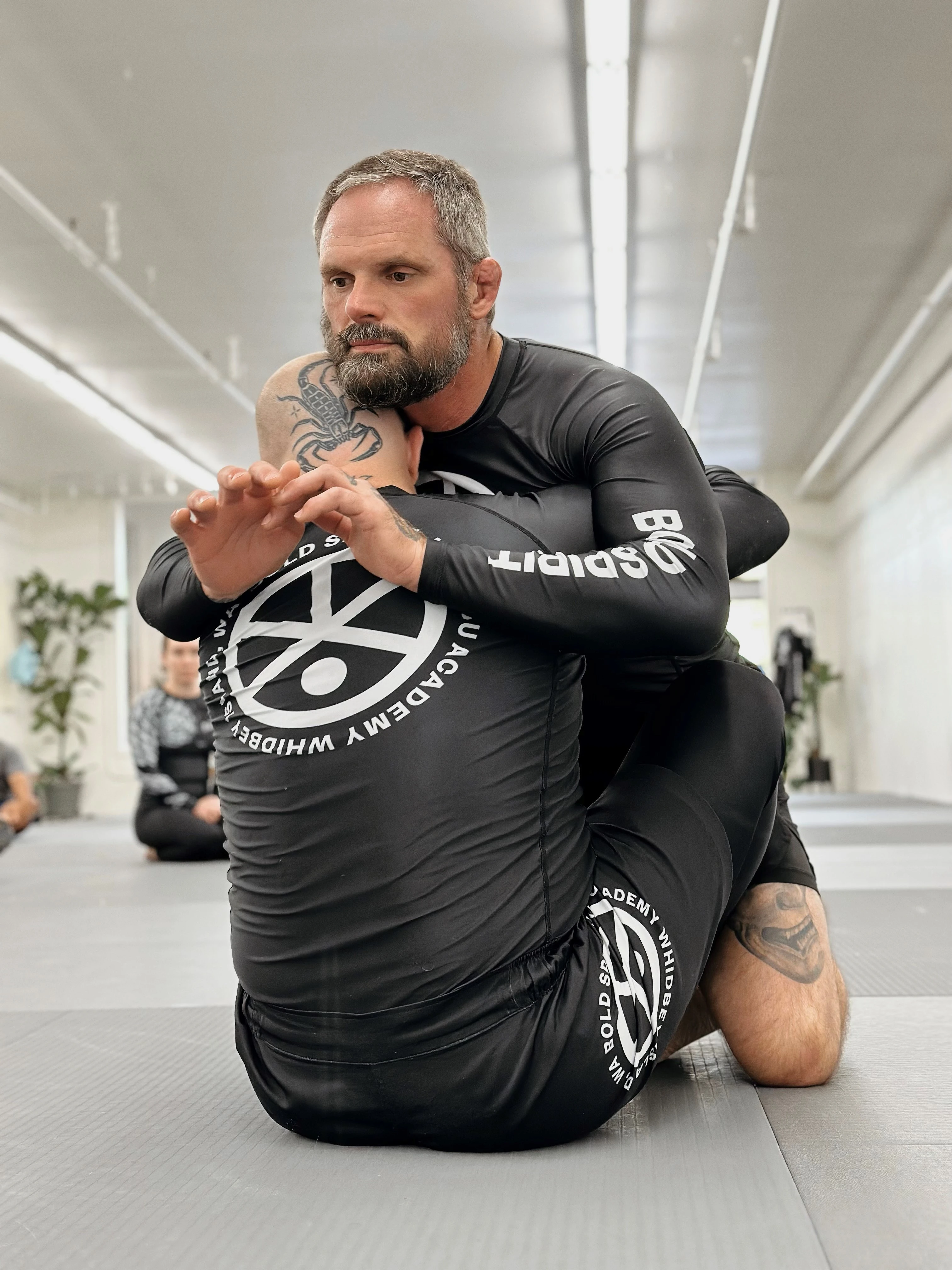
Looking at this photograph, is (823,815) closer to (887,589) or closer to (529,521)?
(887,589)

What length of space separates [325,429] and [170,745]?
17.5 feet

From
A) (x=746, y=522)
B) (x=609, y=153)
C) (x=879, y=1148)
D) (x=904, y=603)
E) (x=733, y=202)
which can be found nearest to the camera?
(x=879, y=1148)

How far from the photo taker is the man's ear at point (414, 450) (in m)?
1.69

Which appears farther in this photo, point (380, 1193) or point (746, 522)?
point (746, 522)

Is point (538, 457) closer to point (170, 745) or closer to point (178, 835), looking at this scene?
point (178, 835)

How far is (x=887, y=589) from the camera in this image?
41.5 feet

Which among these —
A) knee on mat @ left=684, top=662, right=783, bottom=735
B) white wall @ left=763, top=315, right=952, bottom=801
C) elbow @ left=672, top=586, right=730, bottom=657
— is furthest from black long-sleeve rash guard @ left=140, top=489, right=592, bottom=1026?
white wall @ left=763, top=315, right=952, bottom=801

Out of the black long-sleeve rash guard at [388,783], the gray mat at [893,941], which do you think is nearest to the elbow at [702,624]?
the black long-sleeve rash guard at [388,783]

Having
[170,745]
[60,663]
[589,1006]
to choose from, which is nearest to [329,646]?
[589,1006]

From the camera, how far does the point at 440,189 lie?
173 centimetres

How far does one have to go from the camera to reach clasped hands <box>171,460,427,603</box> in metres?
1.34

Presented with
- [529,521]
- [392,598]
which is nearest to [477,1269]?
[392,598]

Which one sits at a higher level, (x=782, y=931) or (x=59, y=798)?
(x=782, y=931)

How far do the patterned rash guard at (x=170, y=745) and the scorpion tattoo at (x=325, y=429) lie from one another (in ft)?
16.7
